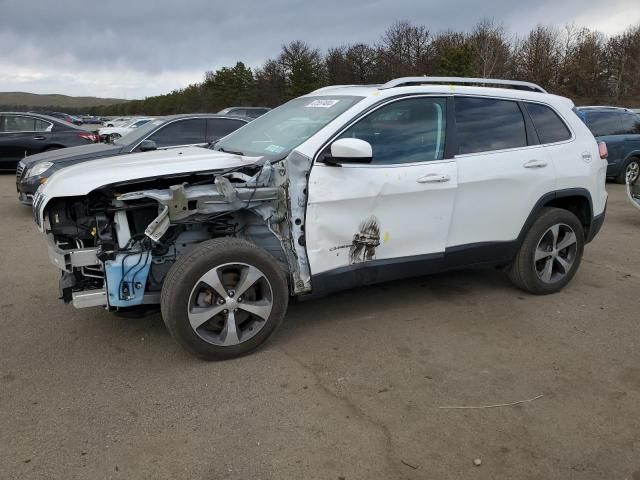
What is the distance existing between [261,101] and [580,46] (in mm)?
34529

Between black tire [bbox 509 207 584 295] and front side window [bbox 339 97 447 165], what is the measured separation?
125 cm

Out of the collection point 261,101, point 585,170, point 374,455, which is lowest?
point 374,455

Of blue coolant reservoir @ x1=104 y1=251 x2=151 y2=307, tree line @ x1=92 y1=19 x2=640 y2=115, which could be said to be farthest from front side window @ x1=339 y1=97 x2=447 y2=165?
tree line @ x1=92 y1=19 x2=640 y2=115

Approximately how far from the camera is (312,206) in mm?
3668

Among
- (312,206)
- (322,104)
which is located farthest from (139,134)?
(312,206)

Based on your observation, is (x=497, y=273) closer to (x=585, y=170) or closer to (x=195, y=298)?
(x=585, y=170)

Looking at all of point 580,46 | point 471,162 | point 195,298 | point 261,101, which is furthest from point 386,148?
point 261,101

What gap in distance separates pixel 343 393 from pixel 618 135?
1195 centimetres

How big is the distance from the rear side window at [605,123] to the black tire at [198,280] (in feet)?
37.4

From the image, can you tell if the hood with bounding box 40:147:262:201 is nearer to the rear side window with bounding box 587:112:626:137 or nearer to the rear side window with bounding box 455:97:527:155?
the rear side window with bounding box 455:97:527:155

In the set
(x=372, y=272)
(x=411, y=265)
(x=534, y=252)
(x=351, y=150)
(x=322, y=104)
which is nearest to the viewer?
(x=351, y=150)

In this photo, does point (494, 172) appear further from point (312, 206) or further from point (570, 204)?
point (312, 206)

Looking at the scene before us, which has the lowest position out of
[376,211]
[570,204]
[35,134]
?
[570,204]

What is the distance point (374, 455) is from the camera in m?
2.71
